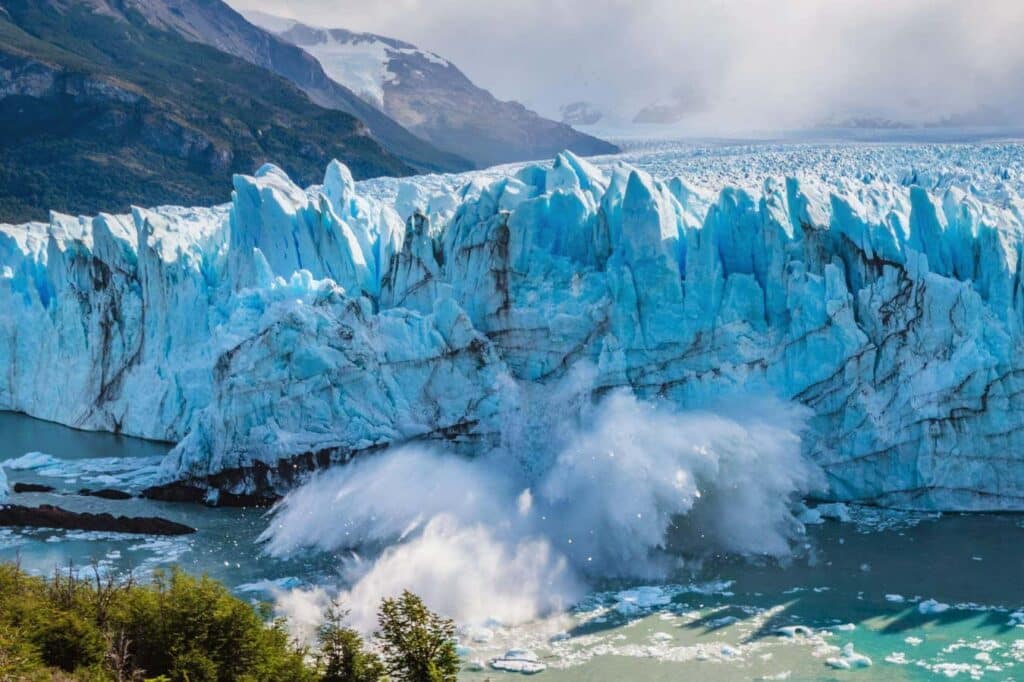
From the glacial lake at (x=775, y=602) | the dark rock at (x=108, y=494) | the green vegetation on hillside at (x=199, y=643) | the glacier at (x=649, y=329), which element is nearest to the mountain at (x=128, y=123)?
the glacier at (x=649, y=329)

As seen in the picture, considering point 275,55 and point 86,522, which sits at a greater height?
point 275,55

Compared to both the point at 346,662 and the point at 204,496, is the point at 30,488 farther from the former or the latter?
the point at 346,662

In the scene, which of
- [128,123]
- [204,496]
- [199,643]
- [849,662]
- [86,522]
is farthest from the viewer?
[128,123]

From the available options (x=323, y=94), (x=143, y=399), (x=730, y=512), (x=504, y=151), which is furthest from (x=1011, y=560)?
(x=323, y=94)

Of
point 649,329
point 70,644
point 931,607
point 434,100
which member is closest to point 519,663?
point 70,644

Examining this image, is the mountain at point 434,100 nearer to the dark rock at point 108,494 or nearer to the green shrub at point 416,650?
the dark rock at point 108,494

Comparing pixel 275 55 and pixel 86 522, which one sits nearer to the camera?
pixel 86 522

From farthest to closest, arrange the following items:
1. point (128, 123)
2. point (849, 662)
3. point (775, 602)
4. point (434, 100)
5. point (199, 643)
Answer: point (434, 100) → point (128, 123) → point (775, 602) → point (849, 662) → point (199, 643)
